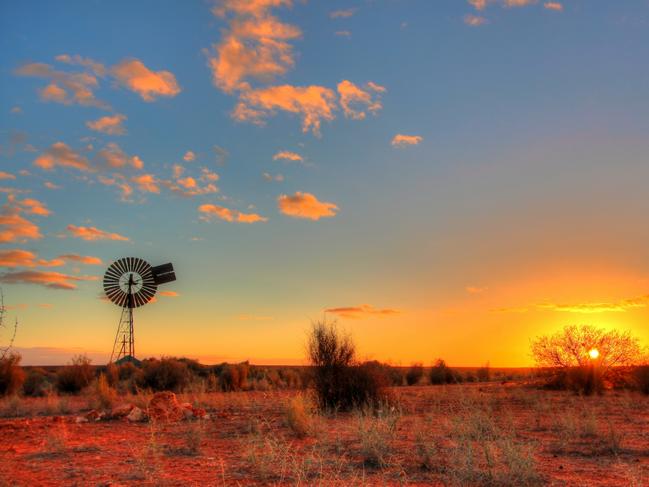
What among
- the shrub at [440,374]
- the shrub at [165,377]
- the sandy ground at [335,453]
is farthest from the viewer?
the shrub at [440,374]

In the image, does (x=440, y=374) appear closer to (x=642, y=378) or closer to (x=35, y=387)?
(x=642, y=378)

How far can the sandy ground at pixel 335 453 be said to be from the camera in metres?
7.89

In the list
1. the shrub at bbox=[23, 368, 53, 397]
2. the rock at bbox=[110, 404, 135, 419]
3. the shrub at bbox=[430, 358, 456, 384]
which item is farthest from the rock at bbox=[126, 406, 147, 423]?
the shrub at bbox=[430, 358, 456, 384]

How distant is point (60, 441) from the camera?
10812 millimetres

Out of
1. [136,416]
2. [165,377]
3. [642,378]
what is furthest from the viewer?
[165,377]

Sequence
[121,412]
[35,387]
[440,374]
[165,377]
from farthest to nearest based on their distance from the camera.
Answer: [440,374]
[35,387]
[165,377]
[121,412]

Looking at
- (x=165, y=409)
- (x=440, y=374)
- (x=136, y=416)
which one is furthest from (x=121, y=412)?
(x=440, y=374)

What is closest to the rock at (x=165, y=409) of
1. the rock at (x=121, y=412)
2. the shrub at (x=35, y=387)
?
the rock at (x=121, y=412)

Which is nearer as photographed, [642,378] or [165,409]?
[165,409]

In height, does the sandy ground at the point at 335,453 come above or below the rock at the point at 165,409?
below

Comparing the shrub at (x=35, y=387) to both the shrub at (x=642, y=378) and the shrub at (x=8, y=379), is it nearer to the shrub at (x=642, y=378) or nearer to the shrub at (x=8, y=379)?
the shrub at (x=8, y=379)

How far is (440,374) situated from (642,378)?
13.1m

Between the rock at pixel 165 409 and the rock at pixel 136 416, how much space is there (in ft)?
1.06

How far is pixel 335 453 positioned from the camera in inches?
382
